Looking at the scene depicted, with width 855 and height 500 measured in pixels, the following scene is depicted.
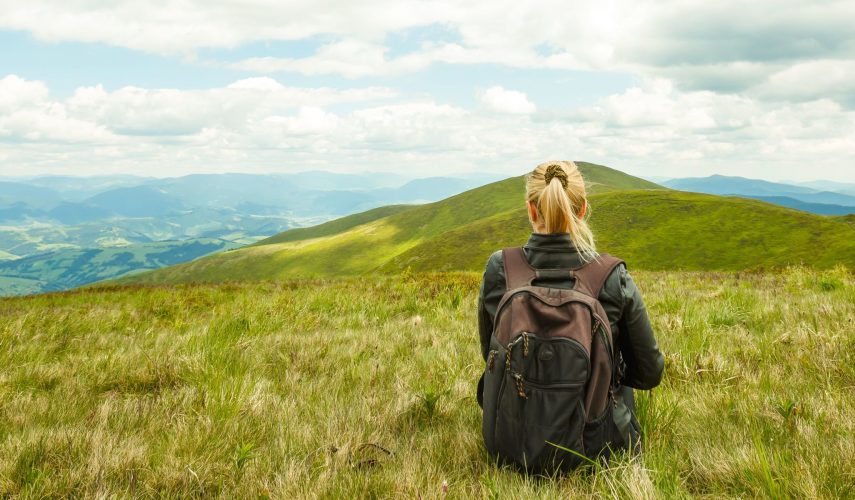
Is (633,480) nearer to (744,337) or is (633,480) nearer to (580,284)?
(580,284)

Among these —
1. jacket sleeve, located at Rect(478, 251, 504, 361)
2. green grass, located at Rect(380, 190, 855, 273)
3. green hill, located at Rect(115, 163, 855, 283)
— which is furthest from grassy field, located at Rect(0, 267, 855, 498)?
green grass, located at Rect(380, 190, 855, 273)

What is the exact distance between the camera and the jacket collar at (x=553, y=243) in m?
3.41

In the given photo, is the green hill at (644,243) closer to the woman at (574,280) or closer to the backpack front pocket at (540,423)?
the woman at (574,280)

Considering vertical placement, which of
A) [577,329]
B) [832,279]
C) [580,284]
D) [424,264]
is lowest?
[424,264]

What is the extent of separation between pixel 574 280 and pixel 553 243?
0.31 m

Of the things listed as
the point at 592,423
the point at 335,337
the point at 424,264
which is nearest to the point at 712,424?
the point at 592,423

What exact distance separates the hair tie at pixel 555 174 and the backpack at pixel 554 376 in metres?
0.68

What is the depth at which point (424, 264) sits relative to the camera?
11531 centimetres

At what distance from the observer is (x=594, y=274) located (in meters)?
3.33

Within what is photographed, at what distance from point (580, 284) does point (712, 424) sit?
1647 millimetres

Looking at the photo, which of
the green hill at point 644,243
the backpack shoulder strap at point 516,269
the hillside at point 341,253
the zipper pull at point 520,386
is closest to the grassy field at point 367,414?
the zipper pull at point 520,386

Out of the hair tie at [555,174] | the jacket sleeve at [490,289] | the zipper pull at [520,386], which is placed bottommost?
the zipper pull at [520,386]

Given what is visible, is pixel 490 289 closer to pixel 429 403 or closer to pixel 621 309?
pixel 621 309

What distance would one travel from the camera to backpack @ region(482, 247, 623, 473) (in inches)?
120
